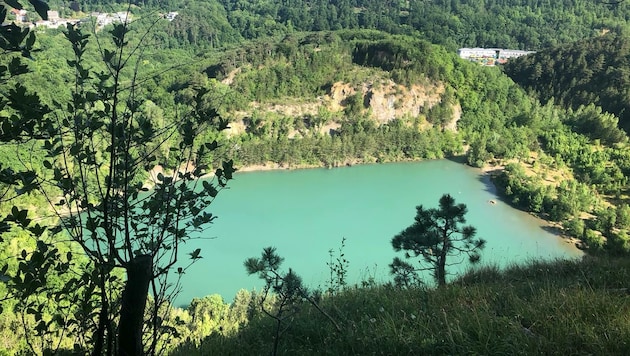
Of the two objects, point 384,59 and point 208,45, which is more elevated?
point 208,45

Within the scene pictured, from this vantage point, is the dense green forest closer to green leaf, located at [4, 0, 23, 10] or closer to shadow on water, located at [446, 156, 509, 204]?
green leaf, located at [4, 0, 23, 10]

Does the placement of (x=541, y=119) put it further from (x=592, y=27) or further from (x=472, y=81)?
(x=592, y=27)

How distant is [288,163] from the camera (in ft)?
75.3

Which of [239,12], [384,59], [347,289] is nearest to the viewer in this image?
[347,289]

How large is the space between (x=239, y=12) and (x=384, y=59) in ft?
104

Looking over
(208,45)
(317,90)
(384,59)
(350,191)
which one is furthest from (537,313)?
(208,45)

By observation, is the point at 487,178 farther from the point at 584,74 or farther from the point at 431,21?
the point at 431,21

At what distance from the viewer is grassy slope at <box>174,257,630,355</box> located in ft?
4.05

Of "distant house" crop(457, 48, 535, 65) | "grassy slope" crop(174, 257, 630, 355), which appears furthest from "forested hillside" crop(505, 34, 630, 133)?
"grassy slope" crop(174, 257, 630, 355)

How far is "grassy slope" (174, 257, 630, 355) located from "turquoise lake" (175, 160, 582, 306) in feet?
25.7

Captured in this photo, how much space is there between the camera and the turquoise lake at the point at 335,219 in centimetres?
1234

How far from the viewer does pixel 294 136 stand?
79.9 feet

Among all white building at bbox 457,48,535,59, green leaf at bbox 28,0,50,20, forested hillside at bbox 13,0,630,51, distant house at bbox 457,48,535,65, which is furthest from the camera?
forested hillside at bbox 13,0,630,51

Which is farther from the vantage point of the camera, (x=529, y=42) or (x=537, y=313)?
(x=529, y=42)
